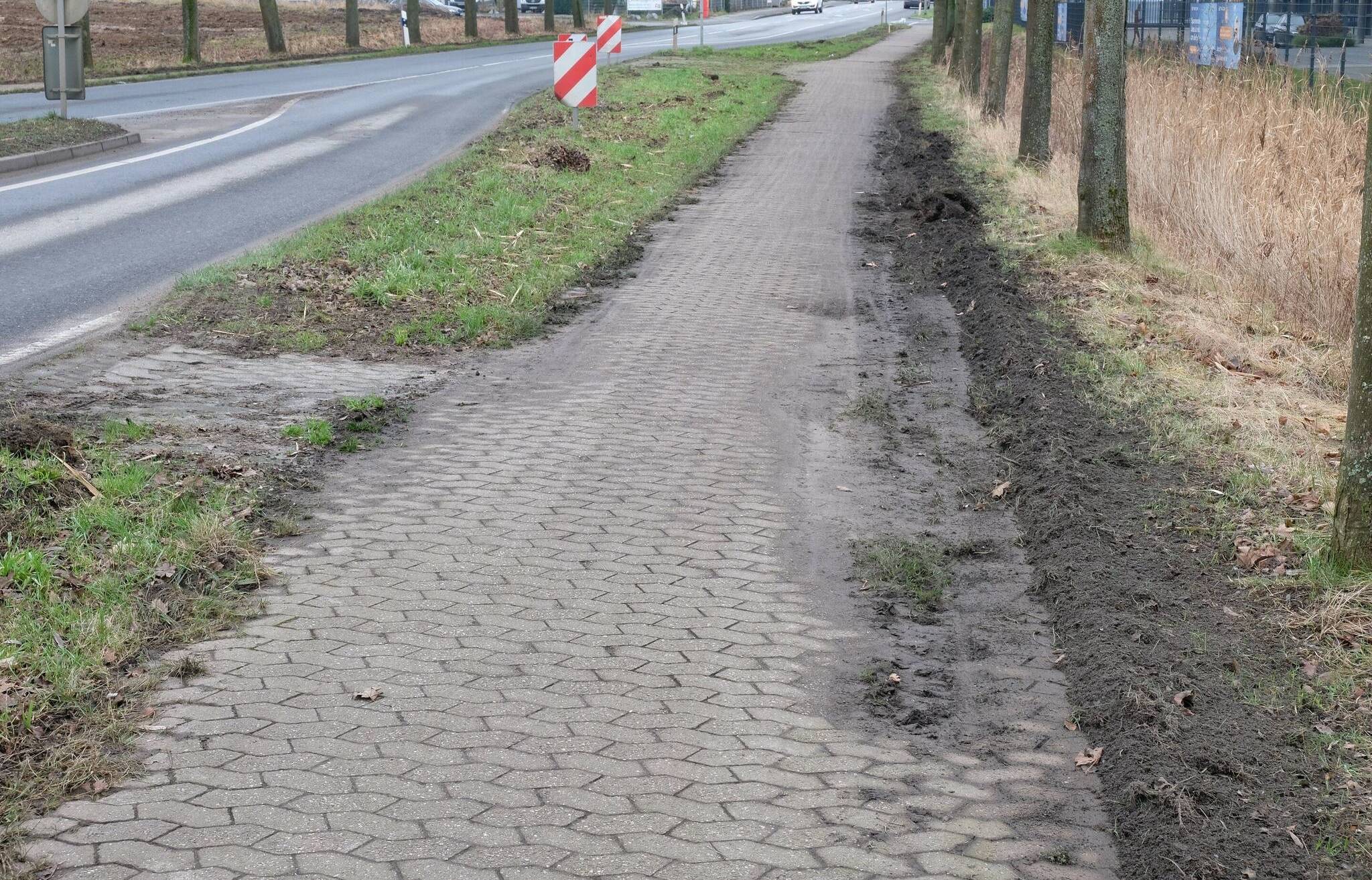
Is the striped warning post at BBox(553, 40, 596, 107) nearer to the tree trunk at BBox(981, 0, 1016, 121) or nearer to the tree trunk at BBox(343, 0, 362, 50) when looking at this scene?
the tree trunk at BBox(981, 0, 1016, 121)

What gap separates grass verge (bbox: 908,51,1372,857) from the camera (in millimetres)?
4516

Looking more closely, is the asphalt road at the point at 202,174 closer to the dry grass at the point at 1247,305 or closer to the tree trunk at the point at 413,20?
the dry grass at the point at 1247,305

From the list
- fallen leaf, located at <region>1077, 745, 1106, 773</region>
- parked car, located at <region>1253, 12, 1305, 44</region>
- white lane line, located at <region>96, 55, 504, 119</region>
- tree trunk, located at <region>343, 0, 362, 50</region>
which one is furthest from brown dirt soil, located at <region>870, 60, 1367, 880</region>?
tree trunk, located at <region>343, 0, 362, 50</region>

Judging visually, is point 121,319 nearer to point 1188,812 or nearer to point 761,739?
point 761,739

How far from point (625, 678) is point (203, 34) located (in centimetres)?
5158

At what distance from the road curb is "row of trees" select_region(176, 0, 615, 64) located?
15729 mm

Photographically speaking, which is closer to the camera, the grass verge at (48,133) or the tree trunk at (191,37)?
the grass verge at (48,133)

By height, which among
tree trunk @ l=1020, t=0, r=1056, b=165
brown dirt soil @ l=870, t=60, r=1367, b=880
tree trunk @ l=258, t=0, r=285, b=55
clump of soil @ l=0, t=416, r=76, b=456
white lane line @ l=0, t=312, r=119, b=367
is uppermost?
tree trunk @ l=258, t=0, r=285, b=55

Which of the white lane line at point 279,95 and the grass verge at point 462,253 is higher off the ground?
the white lane line at point 279,95

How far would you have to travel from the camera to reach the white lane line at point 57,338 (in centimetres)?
878

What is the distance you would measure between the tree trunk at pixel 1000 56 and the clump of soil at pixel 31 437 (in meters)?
17.5

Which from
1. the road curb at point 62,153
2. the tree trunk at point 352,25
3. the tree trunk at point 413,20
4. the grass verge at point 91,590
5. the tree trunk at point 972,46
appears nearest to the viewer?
the grass verge at point 91,590

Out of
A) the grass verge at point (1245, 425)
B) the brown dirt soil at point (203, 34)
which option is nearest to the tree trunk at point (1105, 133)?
the grass verge at point (1245, 425)

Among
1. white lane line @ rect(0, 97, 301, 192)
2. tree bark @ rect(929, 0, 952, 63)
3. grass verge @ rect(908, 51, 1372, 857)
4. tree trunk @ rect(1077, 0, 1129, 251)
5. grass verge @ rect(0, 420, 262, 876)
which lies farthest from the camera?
tree bark @ rect(929, 0, 952, 63)
